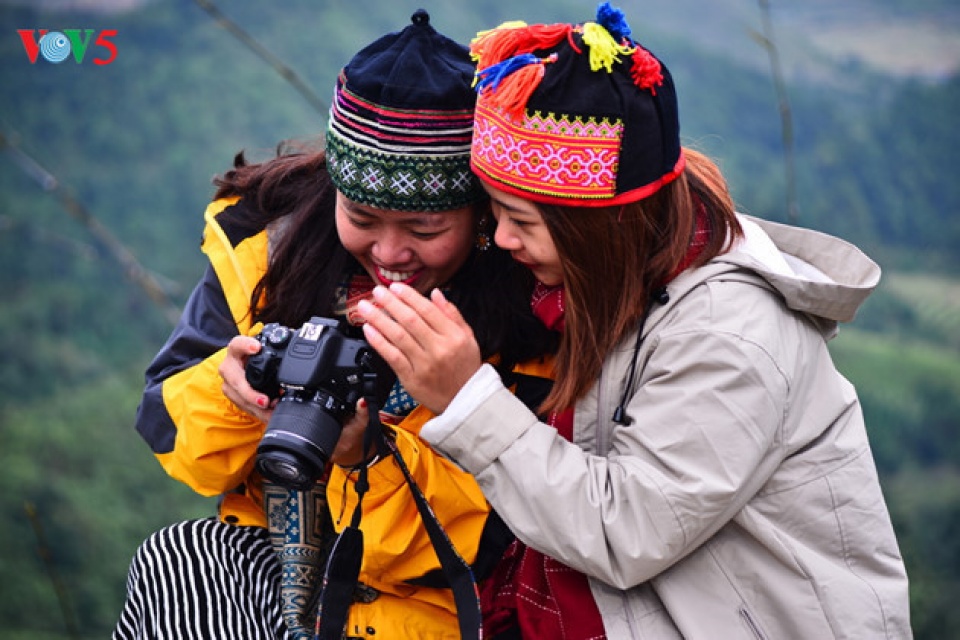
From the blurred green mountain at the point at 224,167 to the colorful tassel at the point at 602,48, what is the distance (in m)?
2.04

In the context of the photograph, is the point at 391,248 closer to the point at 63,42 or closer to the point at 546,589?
the point at 546,589

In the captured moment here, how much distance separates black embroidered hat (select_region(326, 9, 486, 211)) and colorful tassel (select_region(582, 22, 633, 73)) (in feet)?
1.01

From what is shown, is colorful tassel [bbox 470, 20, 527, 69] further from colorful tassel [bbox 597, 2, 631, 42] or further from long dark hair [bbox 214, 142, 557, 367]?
long dark hair [bbox 214, 142, 557, 367]

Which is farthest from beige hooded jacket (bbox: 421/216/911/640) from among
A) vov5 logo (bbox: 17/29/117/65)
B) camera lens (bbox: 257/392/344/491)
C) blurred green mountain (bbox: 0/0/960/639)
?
vov5 logo (bbox: 17/29/117/65)

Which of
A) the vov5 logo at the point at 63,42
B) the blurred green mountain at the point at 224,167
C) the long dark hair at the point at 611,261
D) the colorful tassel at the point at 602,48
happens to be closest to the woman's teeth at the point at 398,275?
the long dark hair at the point at 611,261

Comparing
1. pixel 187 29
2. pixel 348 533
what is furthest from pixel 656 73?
pixel 187 29

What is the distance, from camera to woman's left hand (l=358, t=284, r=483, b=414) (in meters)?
1.86

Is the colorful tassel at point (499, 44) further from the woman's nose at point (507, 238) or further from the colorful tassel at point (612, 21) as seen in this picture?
the woman's nose at point (507, 238)

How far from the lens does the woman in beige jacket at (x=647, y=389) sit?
1.78 m

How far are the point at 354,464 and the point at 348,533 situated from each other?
5.6 inches

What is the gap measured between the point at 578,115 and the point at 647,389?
1.47 ft

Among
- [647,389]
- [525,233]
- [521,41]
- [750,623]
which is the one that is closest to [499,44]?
[521,41]

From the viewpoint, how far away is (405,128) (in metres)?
2.00

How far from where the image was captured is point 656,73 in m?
1.83
